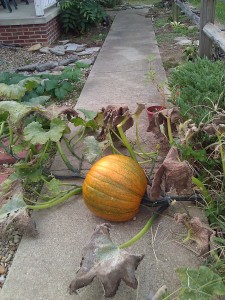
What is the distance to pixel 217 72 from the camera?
121 inches

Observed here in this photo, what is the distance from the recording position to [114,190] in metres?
2.05

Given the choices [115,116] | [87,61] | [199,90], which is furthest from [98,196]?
[87,61]

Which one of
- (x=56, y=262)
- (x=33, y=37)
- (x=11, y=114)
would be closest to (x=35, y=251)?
(x=56, y=262)

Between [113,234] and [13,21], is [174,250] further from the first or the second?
[13,21]

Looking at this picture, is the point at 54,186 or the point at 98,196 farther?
the point at 54,186

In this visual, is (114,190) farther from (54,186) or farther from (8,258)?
(8,258)

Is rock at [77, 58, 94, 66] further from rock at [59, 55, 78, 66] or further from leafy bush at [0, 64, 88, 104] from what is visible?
leafy bush at [0, 64, 88, 104]

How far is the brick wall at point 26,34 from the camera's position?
265 inches

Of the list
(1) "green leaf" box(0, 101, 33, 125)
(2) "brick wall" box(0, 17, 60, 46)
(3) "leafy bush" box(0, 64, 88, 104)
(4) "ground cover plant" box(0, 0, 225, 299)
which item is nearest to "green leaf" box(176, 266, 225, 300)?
(4) "ground cover plant" box(0, 0, 225, 299)

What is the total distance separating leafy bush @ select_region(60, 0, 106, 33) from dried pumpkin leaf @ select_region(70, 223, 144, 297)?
653cm

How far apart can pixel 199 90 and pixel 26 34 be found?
4755mm

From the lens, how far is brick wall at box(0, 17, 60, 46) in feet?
22.0

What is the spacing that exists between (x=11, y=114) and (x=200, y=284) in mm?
1529

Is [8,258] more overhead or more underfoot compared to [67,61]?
more overhead
